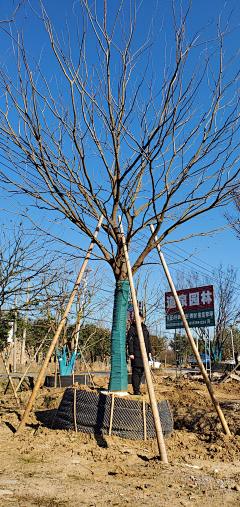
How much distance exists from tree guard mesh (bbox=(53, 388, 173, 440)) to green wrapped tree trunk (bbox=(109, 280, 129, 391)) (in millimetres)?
694

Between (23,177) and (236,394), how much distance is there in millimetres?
8466

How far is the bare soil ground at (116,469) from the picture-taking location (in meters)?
2.94

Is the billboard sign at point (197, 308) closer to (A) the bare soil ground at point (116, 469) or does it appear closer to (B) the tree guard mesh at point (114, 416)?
(A) the bare soil ground at point (116, 469)

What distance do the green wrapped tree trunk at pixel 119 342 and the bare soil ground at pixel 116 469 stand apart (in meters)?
0.98

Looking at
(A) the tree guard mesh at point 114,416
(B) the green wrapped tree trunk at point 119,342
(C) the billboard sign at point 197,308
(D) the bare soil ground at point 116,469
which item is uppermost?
(C) the billboard sign at point 197,308

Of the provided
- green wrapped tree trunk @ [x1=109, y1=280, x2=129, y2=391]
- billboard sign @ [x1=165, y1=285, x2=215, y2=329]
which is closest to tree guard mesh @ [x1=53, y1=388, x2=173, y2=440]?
green wrapped tree trunk @ [x1=109, y1=280, x2=129, y2=391]

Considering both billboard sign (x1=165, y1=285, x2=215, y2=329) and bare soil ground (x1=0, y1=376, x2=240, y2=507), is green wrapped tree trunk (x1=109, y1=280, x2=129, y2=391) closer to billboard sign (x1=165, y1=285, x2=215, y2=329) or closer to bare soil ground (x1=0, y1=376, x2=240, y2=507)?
bare soil ground (x1=0, y1=376, x2=240, y2=507)

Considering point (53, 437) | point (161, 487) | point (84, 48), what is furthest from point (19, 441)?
point (84, 48)

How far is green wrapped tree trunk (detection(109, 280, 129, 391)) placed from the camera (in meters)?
5.50

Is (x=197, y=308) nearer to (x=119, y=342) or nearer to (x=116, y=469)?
(x=119, y=342)

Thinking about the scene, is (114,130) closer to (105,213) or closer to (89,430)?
(105,213)

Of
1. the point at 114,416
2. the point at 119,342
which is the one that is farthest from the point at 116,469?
the point at 119,342

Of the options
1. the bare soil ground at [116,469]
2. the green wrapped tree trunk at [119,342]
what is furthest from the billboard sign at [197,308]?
the green wrapped tree trunk at [119,342]

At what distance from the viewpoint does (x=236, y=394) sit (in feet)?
34.3
